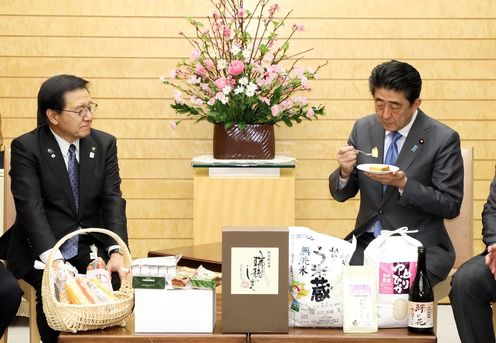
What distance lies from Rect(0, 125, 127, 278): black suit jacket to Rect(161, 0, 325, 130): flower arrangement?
2.74 ft

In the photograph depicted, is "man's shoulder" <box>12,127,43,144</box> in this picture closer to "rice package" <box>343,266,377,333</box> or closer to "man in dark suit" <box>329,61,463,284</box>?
"man in dark suit" <box>329,61,463,284</box>

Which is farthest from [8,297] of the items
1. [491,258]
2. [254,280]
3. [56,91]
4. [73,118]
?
[491,258]

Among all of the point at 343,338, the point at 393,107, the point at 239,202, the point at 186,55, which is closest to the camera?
the point at 343,338

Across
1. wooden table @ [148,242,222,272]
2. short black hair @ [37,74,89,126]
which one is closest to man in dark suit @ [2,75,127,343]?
short black hair @ [37,74,89,126]

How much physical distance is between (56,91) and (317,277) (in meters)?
1.67

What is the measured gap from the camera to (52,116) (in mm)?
3756

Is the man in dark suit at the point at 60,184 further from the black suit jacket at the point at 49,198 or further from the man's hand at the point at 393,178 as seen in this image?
the man's hand at the point at 393,178

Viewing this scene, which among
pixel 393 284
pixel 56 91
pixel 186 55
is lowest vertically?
pixel 393 284

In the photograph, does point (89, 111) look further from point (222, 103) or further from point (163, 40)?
point (163, 40)

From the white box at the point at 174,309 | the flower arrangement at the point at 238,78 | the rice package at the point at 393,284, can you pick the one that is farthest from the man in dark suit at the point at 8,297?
the rice package at the point at 393,284

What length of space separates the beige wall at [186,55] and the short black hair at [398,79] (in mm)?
1638

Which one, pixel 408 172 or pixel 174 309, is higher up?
pixel 408 172

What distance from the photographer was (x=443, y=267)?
11.7 ft

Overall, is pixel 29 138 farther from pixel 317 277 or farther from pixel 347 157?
pixel 317 277
